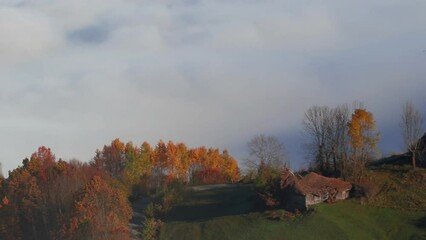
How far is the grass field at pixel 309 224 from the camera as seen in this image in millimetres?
74375

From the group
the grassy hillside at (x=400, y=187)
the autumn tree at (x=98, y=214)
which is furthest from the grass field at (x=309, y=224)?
the autumn tree at (x=98, y=214)

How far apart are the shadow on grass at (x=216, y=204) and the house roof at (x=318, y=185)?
640 cm

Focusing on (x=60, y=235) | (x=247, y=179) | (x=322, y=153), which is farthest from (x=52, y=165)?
(x=322, y=153)

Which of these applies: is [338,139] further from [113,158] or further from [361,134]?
[113,158]

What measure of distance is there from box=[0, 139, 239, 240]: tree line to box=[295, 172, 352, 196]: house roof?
2315 cm

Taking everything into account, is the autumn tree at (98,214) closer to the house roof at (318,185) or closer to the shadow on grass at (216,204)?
the shadow on grass at (216,204)

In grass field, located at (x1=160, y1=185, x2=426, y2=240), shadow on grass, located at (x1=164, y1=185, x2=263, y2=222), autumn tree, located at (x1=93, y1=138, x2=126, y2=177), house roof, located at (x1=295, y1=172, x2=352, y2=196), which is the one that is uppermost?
autumn tree, located at (x1=93, y1=138, x2=126, y2=177)

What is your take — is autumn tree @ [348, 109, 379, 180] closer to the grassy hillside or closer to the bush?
the grassy hillside

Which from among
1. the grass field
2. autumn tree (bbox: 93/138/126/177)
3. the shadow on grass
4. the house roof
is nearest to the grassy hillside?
the grass field

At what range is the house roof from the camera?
81.4 m

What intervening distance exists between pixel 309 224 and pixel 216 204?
19.9 metres

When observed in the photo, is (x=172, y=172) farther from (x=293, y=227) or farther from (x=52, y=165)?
(x=293, y=227)

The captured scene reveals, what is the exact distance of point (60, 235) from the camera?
298ft

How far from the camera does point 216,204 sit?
305 ft
